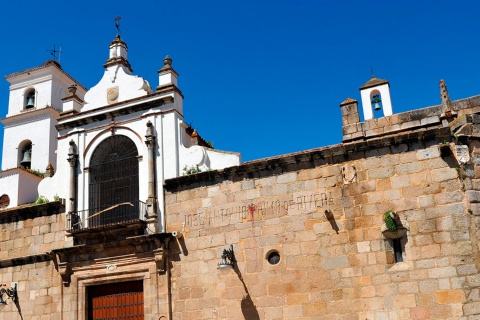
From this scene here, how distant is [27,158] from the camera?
22.0m

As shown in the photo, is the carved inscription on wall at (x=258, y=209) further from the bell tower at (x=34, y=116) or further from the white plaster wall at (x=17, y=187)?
the bell tower at (x=34, y=116)

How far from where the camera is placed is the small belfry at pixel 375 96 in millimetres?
13961

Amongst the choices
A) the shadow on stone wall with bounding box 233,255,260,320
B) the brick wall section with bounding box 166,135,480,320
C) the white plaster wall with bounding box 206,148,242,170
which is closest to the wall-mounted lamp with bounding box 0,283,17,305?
the brick wall section with bounding box 166,135,480,320

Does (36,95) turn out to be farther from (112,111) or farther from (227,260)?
(227,260)

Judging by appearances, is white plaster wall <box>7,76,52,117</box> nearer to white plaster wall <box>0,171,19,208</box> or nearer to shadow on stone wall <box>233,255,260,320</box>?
white plaster wall <box>0,171,19,208</box>

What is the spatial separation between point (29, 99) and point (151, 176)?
11593mm

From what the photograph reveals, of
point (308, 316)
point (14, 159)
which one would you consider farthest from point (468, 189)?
point (14, 159)

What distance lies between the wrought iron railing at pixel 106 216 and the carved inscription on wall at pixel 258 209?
140 cm

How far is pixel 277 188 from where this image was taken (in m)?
13.0

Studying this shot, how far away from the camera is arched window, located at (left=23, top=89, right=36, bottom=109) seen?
2303 centimetres

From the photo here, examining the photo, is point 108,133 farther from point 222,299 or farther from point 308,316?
point 308,316

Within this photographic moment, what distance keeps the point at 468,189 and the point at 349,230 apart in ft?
8.49

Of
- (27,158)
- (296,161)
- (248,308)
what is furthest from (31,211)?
(296,161)

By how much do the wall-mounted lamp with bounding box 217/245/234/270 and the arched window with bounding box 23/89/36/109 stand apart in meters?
13.8
